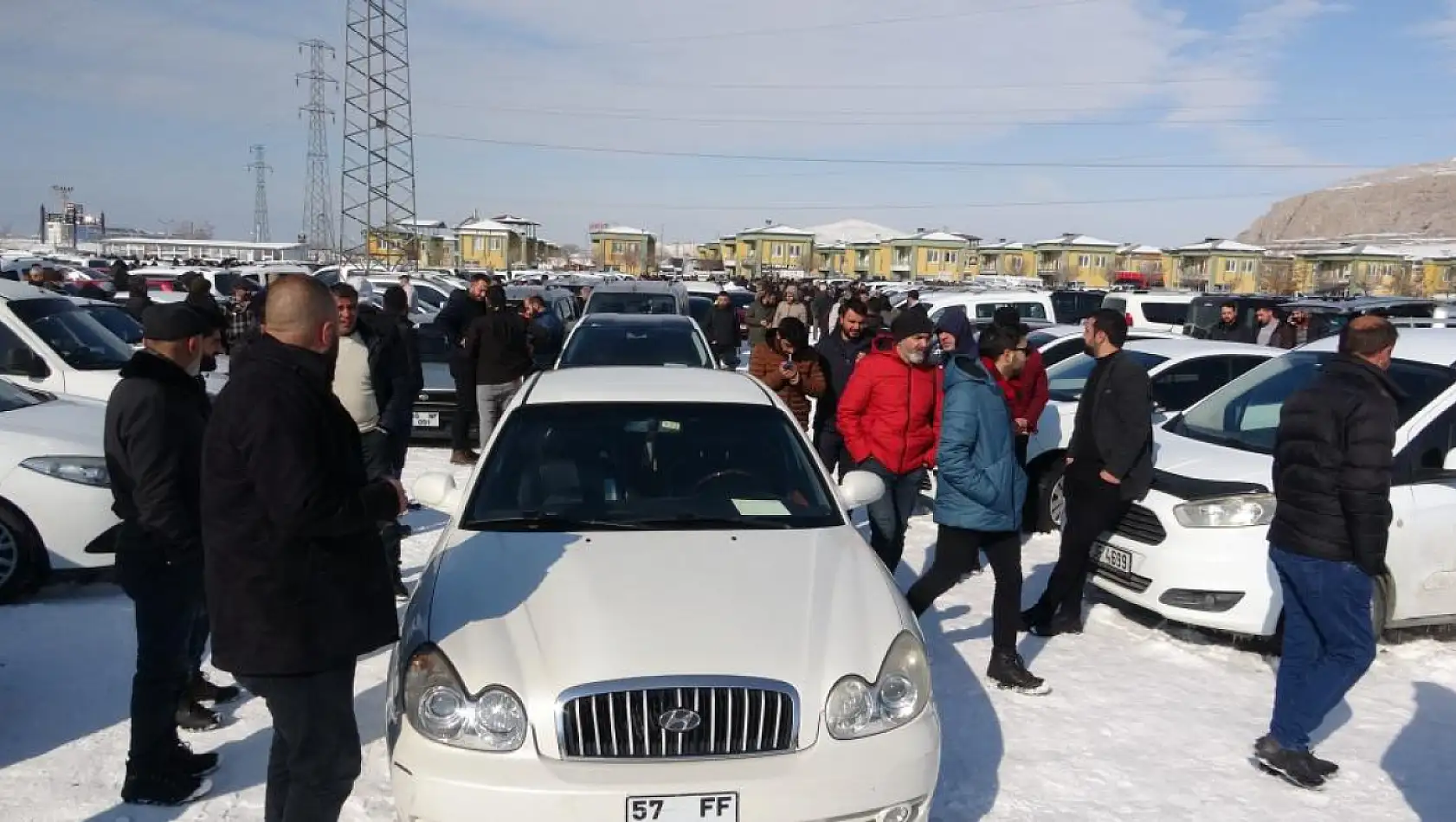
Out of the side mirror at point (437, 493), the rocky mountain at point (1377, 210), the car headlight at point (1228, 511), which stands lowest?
the car headlight at point (1228, 511)

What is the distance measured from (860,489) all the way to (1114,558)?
8.55ft

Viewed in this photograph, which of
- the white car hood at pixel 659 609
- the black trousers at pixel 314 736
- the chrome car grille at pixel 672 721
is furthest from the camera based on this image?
the white car hood at pixel 659 609

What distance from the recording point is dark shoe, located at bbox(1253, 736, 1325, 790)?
422 cm

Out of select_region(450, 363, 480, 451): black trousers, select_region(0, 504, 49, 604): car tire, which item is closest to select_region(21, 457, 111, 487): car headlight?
select_region(0, 504, 49, 604): car tire

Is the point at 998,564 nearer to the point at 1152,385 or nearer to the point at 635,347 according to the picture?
the point at 1152,385

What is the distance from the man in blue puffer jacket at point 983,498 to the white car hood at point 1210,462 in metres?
1.51

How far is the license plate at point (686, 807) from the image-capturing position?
2762 mm

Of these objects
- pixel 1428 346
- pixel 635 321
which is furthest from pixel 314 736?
pixel 635 321

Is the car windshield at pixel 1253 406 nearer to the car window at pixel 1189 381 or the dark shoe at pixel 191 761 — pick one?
the car window at pixel 1189 381

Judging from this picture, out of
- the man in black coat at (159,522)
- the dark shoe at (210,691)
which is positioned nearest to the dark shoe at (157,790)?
the man in black coat at (159,522)

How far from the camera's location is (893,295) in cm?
2705

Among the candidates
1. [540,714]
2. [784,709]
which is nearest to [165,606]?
[540,714]

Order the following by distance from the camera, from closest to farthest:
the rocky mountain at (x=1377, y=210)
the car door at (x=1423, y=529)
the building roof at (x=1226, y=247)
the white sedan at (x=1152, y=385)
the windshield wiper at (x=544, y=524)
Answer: the windshield wiper at (x=544, y=524), the car door at (x=1423, y=529), the white sedan at (x=1152, y=385), the building roof at (x=1226, y=247), the rocky mountain at (x=1377, y=210)

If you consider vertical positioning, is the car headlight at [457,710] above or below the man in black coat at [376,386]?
below
